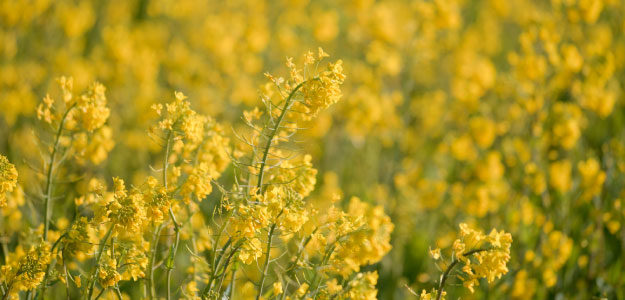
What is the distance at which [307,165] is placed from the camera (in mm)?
1804

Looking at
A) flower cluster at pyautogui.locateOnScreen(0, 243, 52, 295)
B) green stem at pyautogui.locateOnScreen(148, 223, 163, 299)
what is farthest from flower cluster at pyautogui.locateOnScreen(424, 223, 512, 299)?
flower cluster at pyautogui.locateOnScreen(0, 243, 52, 295)

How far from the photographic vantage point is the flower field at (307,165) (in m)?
1.72

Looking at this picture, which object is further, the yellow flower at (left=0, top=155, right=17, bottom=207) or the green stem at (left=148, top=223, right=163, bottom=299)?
the green stem at (left=148, top=223, right=163, bottom=299)

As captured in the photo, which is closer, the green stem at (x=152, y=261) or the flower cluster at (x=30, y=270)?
the flower cluster at (x=30, y=270)

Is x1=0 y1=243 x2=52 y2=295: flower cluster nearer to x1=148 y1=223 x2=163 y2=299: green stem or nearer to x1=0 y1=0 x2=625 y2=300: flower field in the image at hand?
x1=0 y1=0 x2=625 y2=300: flower field

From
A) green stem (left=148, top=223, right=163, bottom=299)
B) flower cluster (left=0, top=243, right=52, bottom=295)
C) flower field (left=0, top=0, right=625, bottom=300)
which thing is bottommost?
flower cluster (left=0, top=243, right=52, bottom=295)

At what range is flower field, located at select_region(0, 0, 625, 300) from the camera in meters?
1.72

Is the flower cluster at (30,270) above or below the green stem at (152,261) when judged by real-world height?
below

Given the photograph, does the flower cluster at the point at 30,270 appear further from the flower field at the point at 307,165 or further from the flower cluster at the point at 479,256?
the flower cluster at the point at 479,256

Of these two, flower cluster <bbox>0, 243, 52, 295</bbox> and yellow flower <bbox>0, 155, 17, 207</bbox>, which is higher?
yellow flower <bbox>0, 155, 17, 207</bbox>

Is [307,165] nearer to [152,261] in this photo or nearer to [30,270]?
[152,261]

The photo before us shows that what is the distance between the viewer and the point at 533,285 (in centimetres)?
289

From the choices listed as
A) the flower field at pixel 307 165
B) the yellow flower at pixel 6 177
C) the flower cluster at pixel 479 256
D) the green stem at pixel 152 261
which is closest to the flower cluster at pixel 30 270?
the flower field at pixel 307 165

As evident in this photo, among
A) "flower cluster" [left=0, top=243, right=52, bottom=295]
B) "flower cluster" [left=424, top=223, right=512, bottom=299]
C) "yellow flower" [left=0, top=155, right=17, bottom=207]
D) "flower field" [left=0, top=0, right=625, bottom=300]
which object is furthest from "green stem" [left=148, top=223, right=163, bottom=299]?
"flower cluster" [left=424, top=223, right=512, bottom=299]
